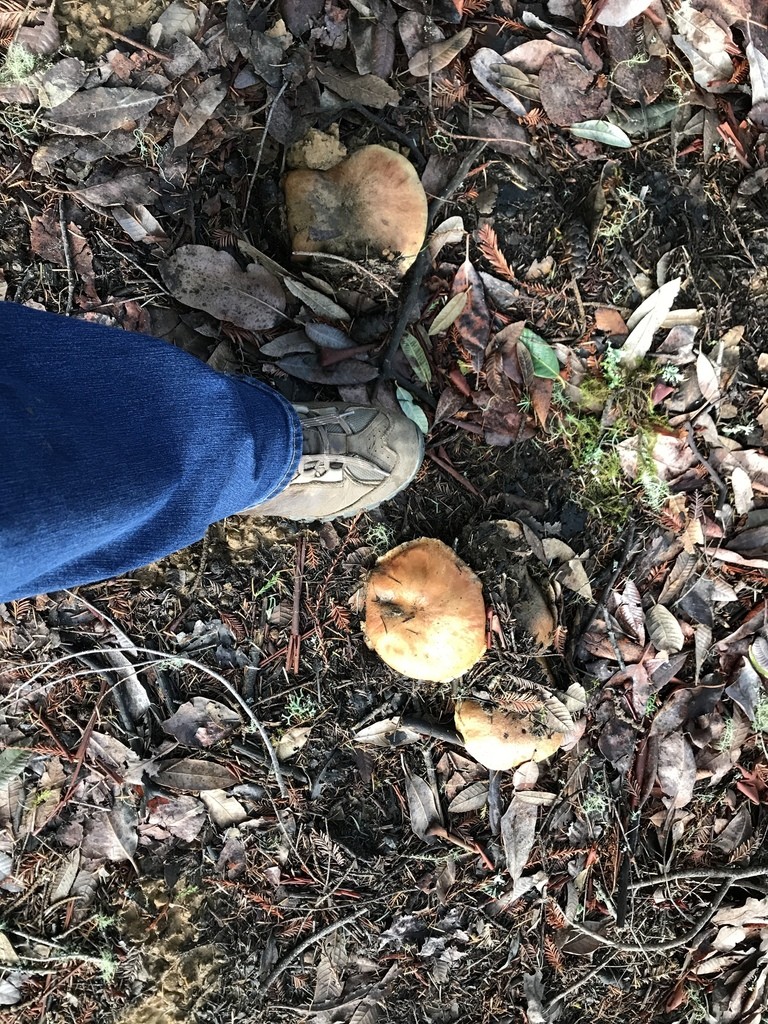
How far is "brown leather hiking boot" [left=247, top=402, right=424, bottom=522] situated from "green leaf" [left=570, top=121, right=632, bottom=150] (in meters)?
1.24

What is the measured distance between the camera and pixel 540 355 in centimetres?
262

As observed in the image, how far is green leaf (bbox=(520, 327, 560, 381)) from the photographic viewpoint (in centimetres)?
262

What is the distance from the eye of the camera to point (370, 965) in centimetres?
270

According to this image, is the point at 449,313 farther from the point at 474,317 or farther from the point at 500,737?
the point at 500,737

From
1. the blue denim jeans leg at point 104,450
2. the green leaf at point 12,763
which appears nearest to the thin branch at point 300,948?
the green leaf at point 12,763

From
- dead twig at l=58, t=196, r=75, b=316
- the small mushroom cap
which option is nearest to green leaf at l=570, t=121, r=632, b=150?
dead twig at l=58, t=196, r=75, b=316

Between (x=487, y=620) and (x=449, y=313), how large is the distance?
3.80 feet

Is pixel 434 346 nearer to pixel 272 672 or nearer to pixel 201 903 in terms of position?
pixel 272 672

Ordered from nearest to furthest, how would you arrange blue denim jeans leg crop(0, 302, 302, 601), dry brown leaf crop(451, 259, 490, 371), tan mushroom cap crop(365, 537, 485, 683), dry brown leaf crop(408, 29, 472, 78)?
1. blue denim jeans leg crop(0, 302, 302, 601)
2. tan mushroom cap crop(365, 537, 485, 683)
3. dry brown leaf crop(408, 29, 472, 78)
4. dry brown leaf crop(451, 259, 490, 371)

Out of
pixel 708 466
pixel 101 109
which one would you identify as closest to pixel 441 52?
pixel 101 109

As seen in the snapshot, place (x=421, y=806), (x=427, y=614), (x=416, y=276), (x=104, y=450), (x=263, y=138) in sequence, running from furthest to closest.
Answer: (x=421, y=806)
(x=416, y=276)
(x=263, y=138)
(x=427, y=614)
(x=104, y=450)

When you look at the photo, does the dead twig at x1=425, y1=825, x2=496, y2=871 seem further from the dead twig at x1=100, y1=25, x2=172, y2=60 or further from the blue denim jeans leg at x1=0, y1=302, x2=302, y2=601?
the dead twig at x1=100, y1=25, x2=172, y2=60

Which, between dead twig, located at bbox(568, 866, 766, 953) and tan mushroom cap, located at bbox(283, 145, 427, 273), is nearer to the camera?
tan mushroom cap, located at bbox(283, 145, 427, 273)

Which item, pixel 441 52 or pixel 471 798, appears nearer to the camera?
pixel 441 52
